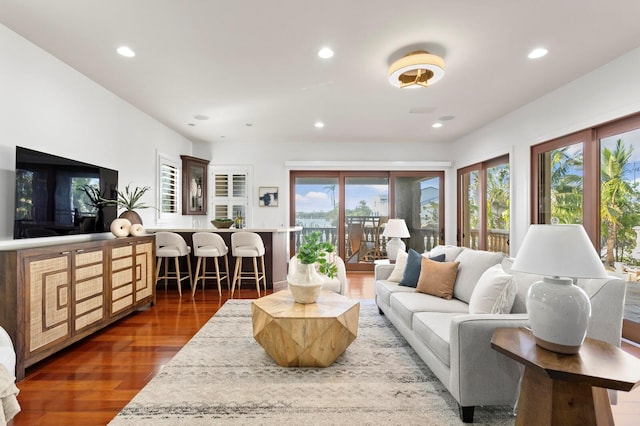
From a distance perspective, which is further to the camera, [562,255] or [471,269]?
[471,269]

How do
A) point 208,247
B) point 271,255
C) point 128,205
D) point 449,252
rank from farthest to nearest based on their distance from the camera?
point 271,255
point 208,247
point 128,205
point 449,252

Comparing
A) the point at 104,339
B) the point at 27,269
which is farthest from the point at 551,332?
the point at 104,339

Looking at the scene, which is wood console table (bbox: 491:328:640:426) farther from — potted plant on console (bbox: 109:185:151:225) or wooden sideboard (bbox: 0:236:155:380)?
potted plant on console (bbox: 109:185:151:225)

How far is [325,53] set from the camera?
2965 millimetres

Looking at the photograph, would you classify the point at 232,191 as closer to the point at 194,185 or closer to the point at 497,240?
the point at 194,185

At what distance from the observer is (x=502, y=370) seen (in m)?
1.75

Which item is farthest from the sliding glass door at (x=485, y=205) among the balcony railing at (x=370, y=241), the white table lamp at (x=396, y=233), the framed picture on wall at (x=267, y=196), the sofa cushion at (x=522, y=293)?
the framed picture on wall at (x=267, y=196)

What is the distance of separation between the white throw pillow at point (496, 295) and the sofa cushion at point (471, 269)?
548mm

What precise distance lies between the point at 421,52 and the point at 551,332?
2.49m

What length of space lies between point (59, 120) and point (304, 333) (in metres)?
3.29

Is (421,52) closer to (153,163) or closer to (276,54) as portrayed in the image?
(276,54)

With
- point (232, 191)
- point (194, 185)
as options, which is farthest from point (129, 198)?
point (232, 191)

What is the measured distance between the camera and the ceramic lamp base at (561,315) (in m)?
1.38

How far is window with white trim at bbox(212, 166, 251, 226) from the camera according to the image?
668cm
